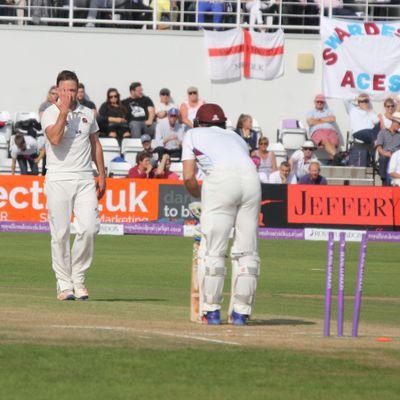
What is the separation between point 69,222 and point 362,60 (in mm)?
20403

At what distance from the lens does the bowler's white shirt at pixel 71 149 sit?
1211 centimetres

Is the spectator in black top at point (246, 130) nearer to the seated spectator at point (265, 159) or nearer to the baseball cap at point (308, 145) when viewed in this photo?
the seated spectator at point (265, 159)

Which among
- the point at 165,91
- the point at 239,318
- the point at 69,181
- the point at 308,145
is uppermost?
the point at 165,91

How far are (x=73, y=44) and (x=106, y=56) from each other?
2.64 feet

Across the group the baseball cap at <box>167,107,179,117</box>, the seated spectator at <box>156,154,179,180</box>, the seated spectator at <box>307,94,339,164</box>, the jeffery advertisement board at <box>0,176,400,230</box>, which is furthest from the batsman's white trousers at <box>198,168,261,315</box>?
the seated spectator at <box>307,94,339,164</box>

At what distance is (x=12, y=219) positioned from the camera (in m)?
26.3

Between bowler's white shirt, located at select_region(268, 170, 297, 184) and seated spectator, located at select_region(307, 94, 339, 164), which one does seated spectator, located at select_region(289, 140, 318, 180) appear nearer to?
bowler's white shirt, located at select_region(268, 170, 297, 184)

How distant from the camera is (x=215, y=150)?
34.0 ft

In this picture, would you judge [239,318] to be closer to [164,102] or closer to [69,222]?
[69,222]

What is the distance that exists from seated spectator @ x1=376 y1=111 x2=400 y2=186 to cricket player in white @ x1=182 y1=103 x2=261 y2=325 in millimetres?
17756

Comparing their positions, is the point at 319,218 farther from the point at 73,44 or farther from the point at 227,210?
the point at 227,210

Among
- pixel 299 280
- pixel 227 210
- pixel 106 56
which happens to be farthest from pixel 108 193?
pixel 227 210

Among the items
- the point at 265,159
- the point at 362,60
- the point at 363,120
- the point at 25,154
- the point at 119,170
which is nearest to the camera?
the point at 119,170

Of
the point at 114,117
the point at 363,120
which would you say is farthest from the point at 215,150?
the point at 363,120
